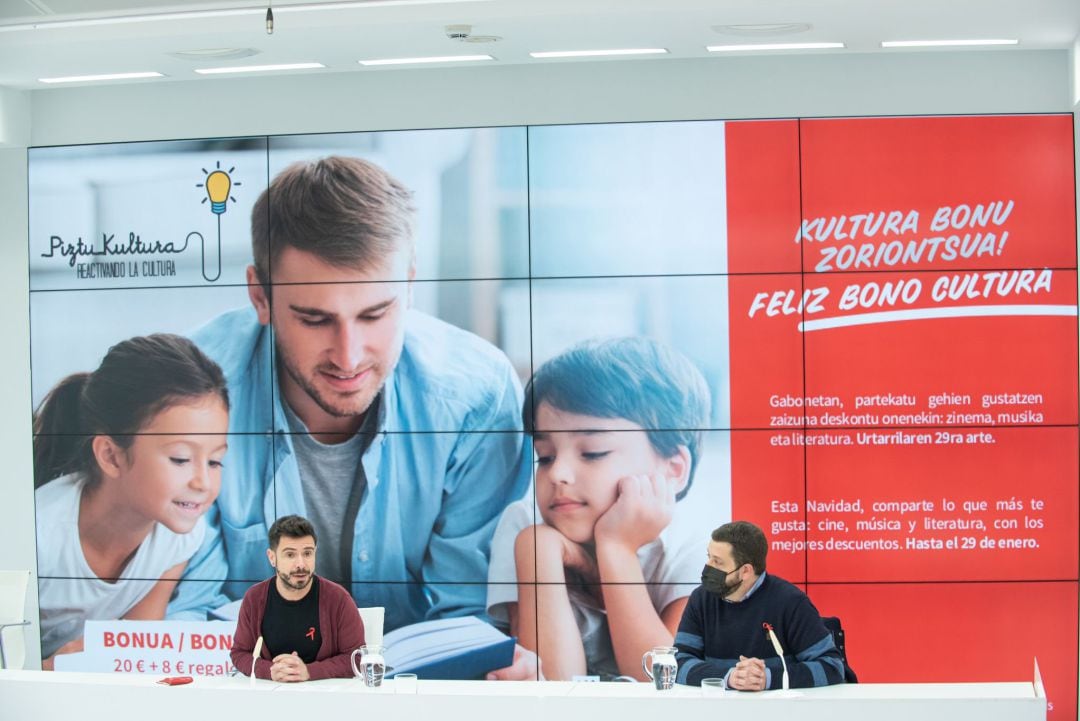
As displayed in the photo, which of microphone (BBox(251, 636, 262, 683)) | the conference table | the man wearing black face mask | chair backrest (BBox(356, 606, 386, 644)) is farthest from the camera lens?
chair backrest (BBox(356, 606, 386, 644))

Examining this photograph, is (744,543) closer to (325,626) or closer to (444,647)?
(325,626)

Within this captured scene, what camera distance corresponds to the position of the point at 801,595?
13.0ft

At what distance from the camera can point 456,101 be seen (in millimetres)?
6016

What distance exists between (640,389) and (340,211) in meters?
1.82

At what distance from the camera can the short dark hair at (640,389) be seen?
586 centimetres

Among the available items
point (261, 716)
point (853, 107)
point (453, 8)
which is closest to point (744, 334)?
point (853, 107)

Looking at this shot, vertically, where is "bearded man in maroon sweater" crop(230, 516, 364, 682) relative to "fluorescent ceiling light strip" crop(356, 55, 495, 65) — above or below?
below

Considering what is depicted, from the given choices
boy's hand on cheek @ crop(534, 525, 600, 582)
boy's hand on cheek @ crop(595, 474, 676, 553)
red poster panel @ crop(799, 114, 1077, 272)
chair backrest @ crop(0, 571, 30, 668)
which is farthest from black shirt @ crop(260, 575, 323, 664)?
red poster panel @ crop(799, 114, 1077, 272)

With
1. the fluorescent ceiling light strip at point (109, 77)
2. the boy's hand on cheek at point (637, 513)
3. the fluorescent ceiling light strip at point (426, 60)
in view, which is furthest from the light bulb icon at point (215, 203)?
the boy's hand on cheek at point (637, 513)

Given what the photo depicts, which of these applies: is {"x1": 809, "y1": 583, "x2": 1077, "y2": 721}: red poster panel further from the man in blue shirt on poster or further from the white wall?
the white wall

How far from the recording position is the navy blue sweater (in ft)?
12.6

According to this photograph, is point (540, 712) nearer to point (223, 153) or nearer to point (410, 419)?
point (410, 419)

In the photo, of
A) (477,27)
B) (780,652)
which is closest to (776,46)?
(477,27)

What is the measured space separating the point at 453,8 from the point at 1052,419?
3526mm
